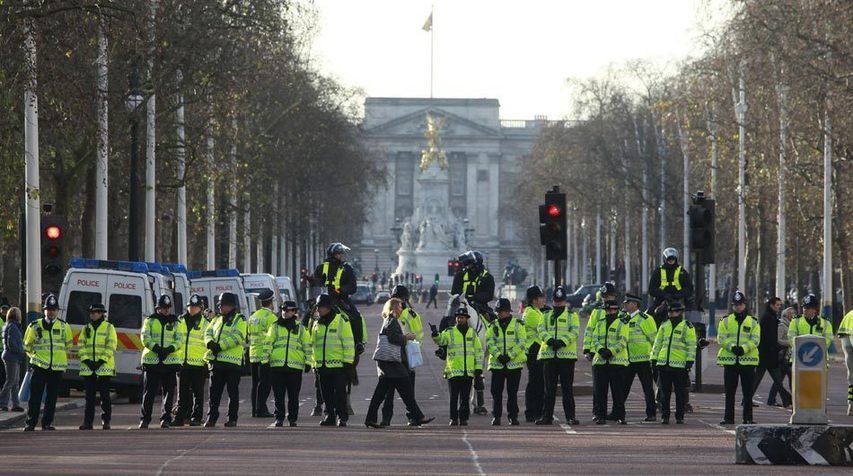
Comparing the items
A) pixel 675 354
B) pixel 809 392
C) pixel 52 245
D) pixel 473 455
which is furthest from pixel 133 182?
pixel 809 392

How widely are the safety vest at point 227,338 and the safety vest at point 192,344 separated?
0.23ft

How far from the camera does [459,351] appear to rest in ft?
83.3

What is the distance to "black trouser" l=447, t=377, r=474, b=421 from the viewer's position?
25.4 m

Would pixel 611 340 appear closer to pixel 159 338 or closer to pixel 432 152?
pixel 159 338

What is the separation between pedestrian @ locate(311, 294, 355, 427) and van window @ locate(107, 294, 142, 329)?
8235mm

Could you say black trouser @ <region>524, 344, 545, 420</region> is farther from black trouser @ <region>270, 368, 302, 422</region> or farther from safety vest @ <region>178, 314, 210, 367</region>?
safety vest @ <region>178, 314, 210, 367</region>

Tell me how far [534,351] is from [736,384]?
255 centimetres

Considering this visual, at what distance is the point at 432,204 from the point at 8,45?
130058mm

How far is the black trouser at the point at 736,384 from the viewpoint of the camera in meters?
25.5

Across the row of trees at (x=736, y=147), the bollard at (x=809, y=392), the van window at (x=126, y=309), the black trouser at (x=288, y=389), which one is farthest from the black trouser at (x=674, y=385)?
the row of trees at (x=736, y=147)

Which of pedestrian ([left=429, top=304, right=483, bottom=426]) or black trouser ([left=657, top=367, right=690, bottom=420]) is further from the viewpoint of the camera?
black trouser ([left=657, top=367, right=690, bottom=420])

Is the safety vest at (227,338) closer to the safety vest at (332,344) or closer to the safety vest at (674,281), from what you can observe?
the safety vest at (332,344)

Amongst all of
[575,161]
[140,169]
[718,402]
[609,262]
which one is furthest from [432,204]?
[718,402]

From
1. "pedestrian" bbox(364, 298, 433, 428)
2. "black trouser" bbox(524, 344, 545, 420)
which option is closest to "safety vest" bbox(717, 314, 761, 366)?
"black trouser" bbox(524, 344, 545, 420)
